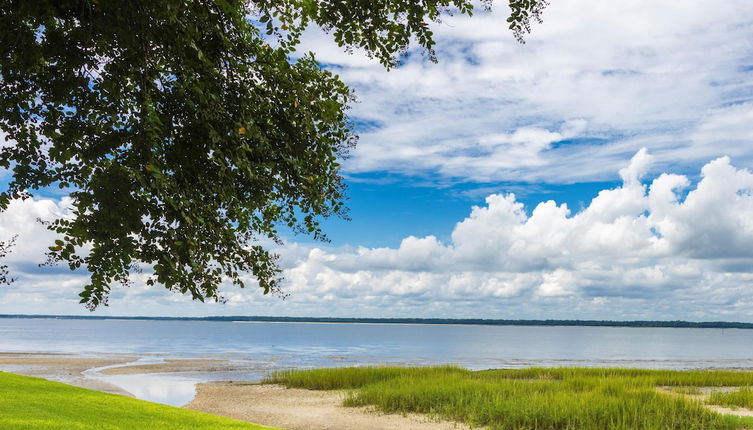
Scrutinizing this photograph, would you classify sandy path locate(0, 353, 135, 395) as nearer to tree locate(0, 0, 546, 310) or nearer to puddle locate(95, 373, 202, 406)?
puddle locate(95, 373, 202, 406)

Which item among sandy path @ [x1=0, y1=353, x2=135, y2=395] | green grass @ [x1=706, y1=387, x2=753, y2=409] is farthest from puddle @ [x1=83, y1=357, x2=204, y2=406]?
green grass @ [x1=706, y1=387, x2=753, y2=409]

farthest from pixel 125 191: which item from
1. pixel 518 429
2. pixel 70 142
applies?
pixel 518 429

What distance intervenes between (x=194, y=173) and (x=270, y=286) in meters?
1.90

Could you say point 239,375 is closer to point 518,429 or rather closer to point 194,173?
point 518,429

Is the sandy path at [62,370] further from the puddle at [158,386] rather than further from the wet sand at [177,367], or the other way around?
the wet sand at [177,367]

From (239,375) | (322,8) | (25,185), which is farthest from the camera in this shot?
(239,375)

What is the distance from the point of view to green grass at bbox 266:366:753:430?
19661 millimetres

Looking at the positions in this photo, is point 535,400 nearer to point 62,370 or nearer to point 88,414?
point 88,414

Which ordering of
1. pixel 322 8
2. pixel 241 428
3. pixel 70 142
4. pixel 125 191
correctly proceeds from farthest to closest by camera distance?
pixel 241 428
pixel 322 8
pixel 70 142
pixel 125 191

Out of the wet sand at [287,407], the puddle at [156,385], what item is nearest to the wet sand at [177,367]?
the puddle at [156,385]

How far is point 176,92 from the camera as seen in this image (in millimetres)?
7961

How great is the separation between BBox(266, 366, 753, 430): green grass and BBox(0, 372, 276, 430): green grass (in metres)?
9.82

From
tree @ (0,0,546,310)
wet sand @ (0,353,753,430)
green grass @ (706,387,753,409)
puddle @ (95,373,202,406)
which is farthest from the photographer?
puddle @ (95,373,202,406)

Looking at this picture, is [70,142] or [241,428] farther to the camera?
[241,428]
